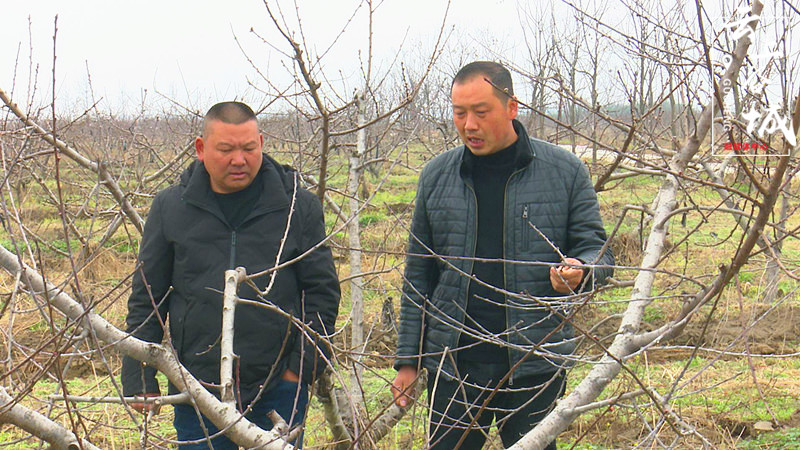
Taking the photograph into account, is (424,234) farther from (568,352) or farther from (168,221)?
(168,221)

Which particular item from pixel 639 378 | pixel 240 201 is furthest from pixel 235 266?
pixel 639 378

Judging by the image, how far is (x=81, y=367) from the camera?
6656 millimetres

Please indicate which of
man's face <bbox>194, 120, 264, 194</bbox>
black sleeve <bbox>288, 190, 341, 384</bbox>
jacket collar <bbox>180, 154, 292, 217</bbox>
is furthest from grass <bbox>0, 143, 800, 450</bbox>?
man's face <bbox>194, 120, 264, 194</bbox>

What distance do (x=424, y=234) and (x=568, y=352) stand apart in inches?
24.8

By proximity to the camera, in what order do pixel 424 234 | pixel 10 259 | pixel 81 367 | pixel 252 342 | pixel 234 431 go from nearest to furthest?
pixel 10 259
pixel 234 431
pixel 252 342
pixel 424 234
pixel 81 367

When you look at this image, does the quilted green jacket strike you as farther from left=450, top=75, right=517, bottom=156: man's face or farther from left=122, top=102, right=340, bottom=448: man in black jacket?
left=122, top=102, right=340, bottom=448: man in black jacket

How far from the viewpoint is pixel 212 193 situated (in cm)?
267

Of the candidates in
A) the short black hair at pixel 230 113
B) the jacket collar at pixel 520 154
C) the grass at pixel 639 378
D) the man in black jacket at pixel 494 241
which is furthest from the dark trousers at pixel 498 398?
the short black hair at pixel 230 113

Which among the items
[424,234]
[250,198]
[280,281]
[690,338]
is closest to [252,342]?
[280,281]

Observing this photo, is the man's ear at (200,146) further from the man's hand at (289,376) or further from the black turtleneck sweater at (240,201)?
the man's hand at (289,376)

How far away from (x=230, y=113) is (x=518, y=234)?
A: 1.03m

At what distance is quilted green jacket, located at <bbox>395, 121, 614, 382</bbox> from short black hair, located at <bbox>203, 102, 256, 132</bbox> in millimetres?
641

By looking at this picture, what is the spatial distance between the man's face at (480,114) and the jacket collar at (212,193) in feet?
2.11

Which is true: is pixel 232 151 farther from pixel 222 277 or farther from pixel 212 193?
pixel 222 277
